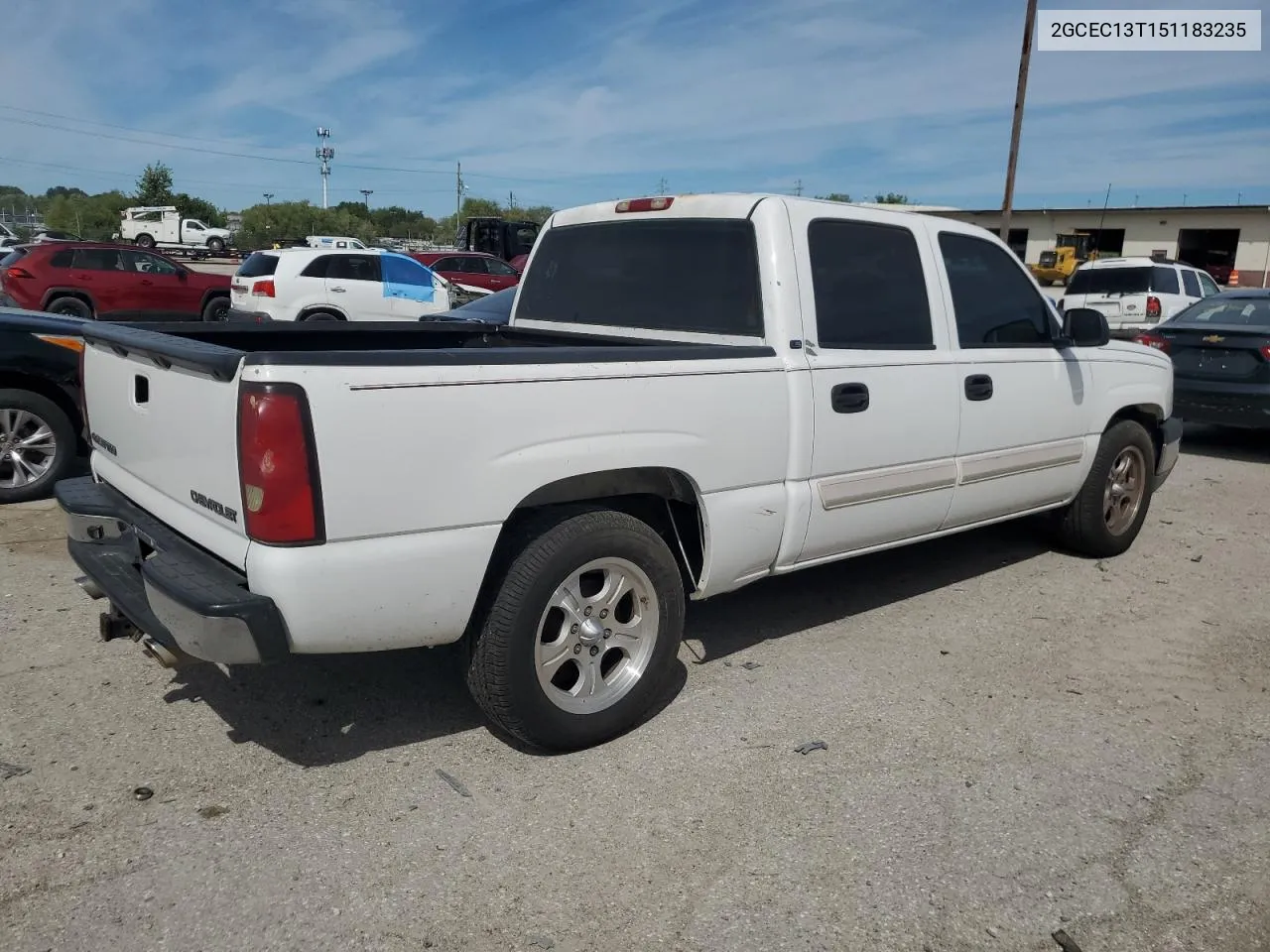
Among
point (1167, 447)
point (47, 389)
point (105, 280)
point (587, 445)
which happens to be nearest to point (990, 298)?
point (1167, 447)

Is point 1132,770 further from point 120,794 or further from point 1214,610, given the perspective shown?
point 120,794

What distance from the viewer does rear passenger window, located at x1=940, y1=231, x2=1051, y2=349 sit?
4672 millimetres

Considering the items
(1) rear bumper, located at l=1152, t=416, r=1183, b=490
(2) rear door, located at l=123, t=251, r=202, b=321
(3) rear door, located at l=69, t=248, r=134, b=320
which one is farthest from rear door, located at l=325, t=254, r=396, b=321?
(1) rear bumper, located at l=1152, t=416, r=1183, b=490

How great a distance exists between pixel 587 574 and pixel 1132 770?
202cm

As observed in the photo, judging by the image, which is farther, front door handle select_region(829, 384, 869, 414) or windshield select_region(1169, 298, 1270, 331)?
windshield select_region(1169, 298, 1270, 331)

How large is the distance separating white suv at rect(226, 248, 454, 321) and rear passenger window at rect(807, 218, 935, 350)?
12082mm

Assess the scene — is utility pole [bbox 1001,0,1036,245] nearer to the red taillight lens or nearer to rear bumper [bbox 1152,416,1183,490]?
rear bumper [bbox 1152,416,1183,490]

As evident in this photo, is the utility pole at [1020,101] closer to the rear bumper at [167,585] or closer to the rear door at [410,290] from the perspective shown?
the rear door at [410,290]

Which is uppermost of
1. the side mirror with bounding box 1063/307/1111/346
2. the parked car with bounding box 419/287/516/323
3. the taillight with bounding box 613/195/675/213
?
the taillight with bounding box 613/195/675/213

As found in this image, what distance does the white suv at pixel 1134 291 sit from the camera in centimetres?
1498

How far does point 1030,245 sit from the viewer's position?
47.7 meters

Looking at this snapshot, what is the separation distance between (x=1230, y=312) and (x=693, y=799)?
9385 millimetres

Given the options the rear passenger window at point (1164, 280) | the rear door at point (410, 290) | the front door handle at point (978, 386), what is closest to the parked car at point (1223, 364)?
the front door handle at point (978, 386)

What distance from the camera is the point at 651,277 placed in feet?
14.4
